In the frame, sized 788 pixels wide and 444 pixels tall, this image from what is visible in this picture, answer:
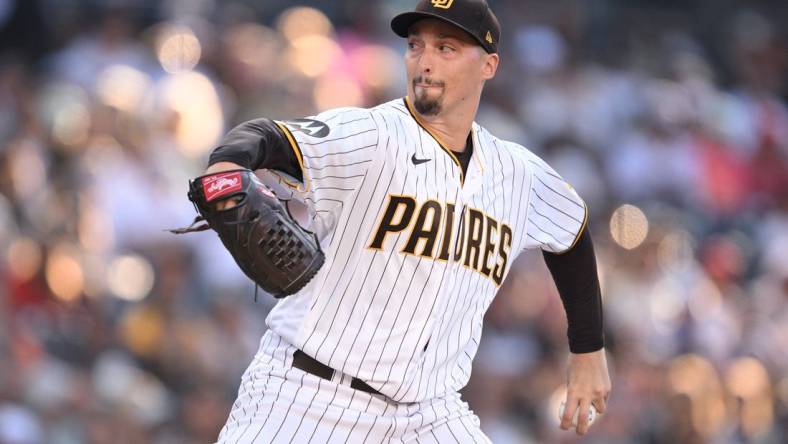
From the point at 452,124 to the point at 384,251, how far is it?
564mm

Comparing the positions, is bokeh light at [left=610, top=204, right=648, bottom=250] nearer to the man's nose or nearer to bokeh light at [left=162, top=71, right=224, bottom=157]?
bokeh light at [left=162, top=71, right=224, bottom=157]


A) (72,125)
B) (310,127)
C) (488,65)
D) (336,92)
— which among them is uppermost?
(336,92)

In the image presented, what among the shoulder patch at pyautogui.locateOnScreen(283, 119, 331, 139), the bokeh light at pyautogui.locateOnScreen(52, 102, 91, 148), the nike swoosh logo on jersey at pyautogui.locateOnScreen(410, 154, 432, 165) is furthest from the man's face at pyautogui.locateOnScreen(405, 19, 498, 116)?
the bokeh light at pyautogui.locateOnScreen(52, 102, 91, 148)

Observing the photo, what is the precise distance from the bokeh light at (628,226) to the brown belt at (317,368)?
5161 mm

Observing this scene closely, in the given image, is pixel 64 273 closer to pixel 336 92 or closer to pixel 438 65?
pixel 336 92

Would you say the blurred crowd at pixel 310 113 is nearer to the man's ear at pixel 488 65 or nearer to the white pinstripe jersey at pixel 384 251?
the man's ear at pixel 488 65

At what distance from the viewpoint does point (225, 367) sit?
23.3ft

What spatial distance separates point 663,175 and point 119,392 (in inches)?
185

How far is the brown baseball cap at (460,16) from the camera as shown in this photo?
13.3ft

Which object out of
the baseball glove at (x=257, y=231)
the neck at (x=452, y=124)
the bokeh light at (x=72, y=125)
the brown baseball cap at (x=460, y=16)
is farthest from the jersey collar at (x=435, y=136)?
the bokeh light at (x=72, y=125)

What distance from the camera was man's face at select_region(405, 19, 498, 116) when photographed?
161 inches

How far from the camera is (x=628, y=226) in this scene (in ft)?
29.1

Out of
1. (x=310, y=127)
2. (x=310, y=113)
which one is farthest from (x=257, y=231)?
(x=310, y=113)

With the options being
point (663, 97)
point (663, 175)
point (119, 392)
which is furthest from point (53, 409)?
point (663, 97)
